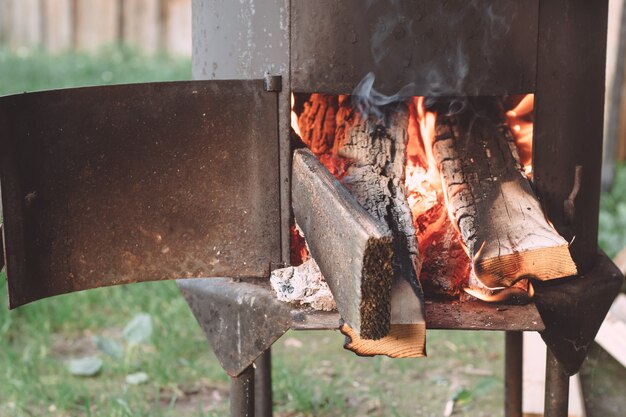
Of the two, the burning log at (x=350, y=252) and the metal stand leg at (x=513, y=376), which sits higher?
the burning log at (x=350, y=252)

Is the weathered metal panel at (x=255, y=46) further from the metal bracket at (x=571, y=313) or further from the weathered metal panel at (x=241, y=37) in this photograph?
the metal bracket at (x=571, y=313)

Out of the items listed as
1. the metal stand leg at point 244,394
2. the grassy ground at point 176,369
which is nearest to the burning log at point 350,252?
the metal stand leg at point 244,394

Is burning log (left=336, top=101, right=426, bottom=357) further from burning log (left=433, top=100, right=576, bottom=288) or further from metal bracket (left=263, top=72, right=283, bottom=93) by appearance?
metal bracket (left=263, top=72, right=283, bottom=93)

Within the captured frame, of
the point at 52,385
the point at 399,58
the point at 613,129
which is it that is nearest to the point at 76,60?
the point at 613,129

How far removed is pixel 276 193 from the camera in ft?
6.48

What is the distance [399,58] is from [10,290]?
37.7 inches

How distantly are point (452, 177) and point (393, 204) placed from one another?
0.58ft

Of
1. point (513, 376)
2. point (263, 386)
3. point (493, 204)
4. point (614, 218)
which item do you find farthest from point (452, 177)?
point (614, 218)

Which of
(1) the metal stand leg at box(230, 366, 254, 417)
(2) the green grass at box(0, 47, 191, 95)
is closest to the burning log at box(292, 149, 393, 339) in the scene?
(1) the metal stand leg at box(230, 366, 254, 417)

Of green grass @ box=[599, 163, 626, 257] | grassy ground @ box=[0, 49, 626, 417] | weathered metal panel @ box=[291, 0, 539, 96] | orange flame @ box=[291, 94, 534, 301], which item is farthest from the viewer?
green grass @ box=[599, 163, 626, 257]

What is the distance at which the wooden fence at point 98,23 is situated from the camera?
9773 millimetres

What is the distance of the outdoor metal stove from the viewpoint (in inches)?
72.1

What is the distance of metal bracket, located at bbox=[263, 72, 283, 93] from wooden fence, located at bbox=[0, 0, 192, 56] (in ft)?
26.4

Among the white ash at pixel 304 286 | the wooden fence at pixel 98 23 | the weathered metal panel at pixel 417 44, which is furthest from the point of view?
the wooden fence at pixel 98 23
